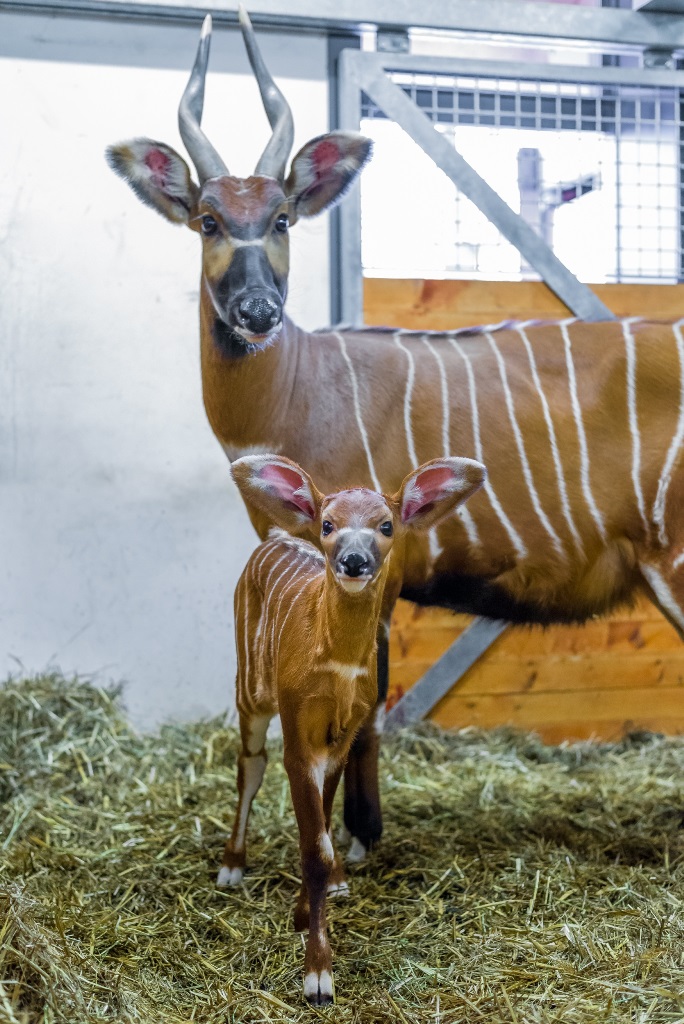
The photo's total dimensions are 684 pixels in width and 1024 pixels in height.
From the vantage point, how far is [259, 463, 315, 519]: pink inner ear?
286 cm

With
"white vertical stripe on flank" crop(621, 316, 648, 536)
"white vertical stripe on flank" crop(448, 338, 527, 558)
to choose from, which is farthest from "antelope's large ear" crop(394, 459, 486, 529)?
"white vertical stripe on flank" crop(621, 316, 648, 536)

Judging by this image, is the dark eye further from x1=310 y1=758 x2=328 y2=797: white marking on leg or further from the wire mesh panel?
x1=310 y1=758 x2=328 y2=797: white marking on leg

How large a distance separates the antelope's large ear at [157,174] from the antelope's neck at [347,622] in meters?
1.90

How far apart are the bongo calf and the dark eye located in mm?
1277

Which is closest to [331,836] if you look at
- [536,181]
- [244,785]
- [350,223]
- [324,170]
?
[244,785]

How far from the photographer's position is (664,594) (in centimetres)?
394

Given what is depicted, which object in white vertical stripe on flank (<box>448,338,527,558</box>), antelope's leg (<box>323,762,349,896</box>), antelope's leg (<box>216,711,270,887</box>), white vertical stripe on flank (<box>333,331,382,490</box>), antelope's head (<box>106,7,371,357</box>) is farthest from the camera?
white vertical stripe on flank (<box>448,338,527,558</box>)

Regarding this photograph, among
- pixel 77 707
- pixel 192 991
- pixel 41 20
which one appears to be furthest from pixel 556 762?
pixel 41 20

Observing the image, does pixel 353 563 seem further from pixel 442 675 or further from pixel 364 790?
pixel 442 675

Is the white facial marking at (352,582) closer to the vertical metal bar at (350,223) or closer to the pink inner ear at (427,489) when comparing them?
the pink inner ear at (427,489)

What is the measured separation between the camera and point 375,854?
380 cm

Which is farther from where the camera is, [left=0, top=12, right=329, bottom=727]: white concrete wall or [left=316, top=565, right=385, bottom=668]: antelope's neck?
[left=0, top=12, right=329, bottom=727]: white concrete wall

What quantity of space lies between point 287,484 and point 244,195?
1.38m

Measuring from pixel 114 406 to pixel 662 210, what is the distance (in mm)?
3128
